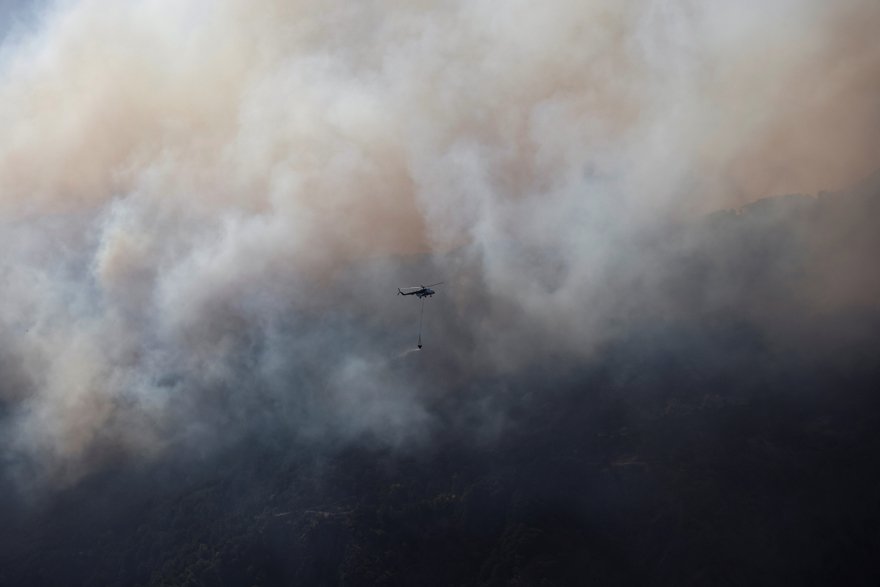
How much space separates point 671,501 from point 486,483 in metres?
16.9

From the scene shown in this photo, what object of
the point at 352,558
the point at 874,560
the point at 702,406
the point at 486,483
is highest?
the point at 702,406

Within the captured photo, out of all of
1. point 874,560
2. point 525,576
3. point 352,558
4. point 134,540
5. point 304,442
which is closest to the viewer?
point 874,560

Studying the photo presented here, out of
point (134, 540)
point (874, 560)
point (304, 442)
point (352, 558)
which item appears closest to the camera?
point (874, 560)

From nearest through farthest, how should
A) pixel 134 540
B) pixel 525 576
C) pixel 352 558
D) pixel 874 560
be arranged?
pixel 874 560, pixel 525 576, pixel 352 558, pixel 134 540

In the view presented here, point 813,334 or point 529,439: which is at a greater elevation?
point 813,334

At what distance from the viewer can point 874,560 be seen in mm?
57219

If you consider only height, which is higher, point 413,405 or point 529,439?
point 413,405

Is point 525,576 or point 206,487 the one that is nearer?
point 525,576

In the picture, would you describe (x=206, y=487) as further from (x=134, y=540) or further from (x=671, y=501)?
(x=671, y=501)

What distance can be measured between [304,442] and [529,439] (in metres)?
24.3

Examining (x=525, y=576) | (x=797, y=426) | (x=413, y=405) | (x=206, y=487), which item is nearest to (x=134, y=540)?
(x=206, y=487)

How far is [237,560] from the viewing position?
68.8 m

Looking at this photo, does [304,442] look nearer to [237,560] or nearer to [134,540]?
[237,560]

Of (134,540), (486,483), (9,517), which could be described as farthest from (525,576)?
(9,517)
